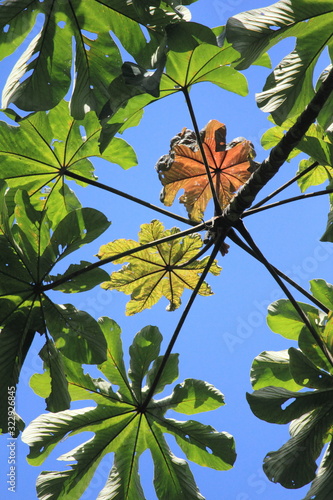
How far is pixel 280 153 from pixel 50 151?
1.32 metres

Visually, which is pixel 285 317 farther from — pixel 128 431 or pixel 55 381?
pixel 55 381

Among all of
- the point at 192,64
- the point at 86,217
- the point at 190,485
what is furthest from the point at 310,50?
the point at 190,485

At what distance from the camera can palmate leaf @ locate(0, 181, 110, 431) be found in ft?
7.56

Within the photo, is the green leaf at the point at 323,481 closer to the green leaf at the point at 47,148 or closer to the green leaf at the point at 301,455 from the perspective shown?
the green leaf at the point at 301,455

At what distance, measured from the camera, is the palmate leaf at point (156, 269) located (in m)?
3.19

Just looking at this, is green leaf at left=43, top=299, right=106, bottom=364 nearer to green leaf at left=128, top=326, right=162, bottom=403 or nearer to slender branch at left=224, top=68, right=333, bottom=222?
green leaf at left=128, top=326, right=162, bottom=403

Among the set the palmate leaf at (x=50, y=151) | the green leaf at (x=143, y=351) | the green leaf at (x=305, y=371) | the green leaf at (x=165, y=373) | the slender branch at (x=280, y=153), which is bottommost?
the green leaf at (x=305, y=371)

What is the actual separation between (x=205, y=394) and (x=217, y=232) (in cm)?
91

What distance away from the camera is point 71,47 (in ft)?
7.93

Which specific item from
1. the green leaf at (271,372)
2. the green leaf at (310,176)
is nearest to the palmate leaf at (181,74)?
the green leaf at (310,176)

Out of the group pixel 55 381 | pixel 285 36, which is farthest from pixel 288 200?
pixel 55 381

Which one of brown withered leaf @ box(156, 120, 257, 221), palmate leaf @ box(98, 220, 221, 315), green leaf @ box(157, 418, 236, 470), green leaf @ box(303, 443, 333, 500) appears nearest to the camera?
green leaf @ box(303, 443, 333, 500)

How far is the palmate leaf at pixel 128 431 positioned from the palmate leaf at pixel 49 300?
0.28m

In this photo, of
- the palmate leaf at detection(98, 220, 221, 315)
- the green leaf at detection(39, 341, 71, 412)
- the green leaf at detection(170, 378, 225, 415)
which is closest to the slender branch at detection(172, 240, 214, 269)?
the palmate leaf at detection(98, 220, 221, 315)
